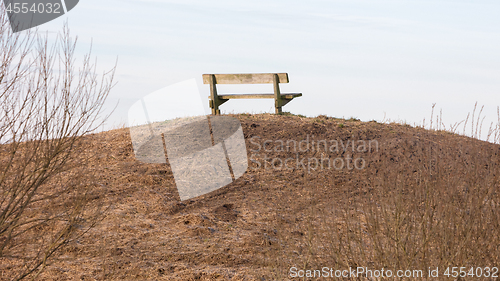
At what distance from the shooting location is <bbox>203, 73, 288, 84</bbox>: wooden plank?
35.5 ft

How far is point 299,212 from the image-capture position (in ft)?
24.0

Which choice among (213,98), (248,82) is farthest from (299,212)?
(213,98)

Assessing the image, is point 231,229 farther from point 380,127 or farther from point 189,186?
point 380,127

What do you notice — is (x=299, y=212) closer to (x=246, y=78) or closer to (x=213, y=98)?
(x=246, y=78)

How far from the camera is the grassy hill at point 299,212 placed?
4141 mm

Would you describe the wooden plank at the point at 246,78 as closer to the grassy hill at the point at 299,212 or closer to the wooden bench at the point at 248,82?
the wooden bench at the point at 248,82

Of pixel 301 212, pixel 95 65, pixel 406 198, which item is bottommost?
pixel 301 212

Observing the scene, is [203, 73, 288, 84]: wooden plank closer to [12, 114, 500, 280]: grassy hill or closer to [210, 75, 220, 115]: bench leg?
[210, 75, 220, 115]: bench leg

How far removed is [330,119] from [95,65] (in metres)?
7.24

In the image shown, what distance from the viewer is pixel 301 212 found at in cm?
732

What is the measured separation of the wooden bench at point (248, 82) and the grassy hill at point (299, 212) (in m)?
0.54

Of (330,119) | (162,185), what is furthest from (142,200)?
(330,119)

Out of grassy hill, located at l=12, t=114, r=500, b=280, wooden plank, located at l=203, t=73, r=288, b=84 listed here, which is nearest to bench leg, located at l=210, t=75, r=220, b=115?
wooden plank, located at l=203, t=73, r=288, b=84

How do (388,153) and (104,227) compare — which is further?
(388,153)
